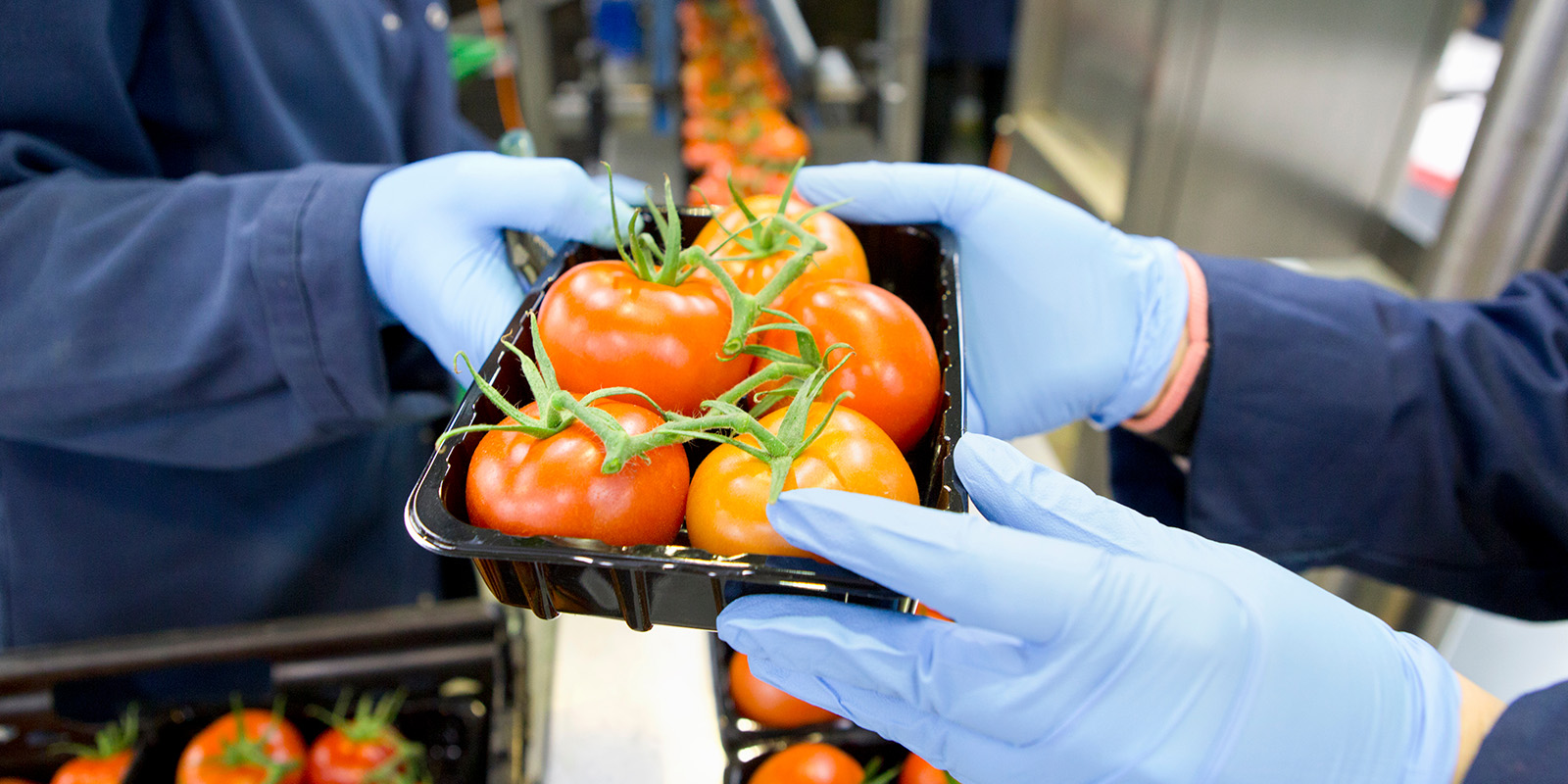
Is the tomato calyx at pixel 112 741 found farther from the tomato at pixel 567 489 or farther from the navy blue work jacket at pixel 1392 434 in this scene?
the navy blue work jacket at pixel 1392 434

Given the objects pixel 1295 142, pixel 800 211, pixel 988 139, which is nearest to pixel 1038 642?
pixel 800 211

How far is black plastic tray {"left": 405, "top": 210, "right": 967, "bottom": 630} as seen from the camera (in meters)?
0.57

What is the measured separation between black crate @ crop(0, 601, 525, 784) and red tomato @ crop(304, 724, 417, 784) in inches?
2.6

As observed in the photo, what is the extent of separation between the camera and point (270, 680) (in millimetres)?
1229

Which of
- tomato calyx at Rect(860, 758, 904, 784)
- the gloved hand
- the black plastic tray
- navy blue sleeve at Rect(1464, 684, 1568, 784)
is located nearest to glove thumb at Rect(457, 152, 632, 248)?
the gloved hand

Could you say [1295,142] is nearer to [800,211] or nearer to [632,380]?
[800,211]

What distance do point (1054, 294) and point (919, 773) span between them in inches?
25.8

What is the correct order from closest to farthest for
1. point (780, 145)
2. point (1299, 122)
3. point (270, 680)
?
point (270, 680)
point (1299, 122)
point (780, 145)

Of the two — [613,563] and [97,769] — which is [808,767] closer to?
[613,563]

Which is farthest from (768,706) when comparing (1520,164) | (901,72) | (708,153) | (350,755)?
(901,72)

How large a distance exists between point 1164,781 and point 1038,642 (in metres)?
0.15

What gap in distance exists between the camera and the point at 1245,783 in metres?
0.65

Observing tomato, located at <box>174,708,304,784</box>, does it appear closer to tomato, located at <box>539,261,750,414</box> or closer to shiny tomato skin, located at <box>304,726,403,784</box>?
shiny tomato skin, located at <box>304,726,403,784</box>

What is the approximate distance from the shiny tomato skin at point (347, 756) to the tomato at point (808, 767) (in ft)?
1.81
